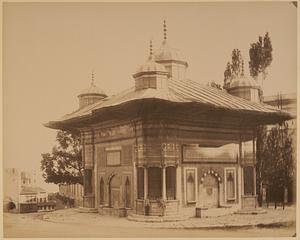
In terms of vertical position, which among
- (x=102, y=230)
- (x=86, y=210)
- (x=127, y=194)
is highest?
(x=127, y=194)

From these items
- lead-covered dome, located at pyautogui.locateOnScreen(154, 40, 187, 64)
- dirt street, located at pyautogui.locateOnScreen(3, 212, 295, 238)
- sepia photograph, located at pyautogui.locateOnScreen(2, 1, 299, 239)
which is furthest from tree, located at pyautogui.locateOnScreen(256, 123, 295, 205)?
lead-covered dome, located at pyautogui.locateOnScreen(154, 40, 187, 64)

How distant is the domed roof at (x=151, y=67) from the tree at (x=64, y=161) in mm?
639

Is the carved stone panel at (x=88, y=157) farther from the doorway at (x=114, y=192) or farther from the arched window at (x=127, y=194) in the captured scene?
the arched window at (x=127, y=194)

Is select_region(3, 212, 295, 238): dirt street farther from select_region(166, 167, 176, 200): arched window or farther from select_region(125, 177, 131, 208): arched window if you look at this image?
select_region(166, 167, 176, 200): arched window

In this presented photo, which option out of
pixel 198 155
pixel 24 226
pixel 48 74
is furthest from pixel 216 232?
pixel 48 74

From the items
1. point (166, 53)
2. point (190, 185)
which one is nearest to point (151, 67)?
point (166, 53)

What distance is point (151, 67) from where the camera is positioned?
351cm

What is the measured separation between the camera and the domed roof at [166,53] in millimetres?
3561

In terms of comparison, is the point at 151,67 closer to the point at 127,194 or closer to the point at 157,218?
the point at 127,194

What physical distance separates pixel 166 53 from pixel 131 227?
1.14 m

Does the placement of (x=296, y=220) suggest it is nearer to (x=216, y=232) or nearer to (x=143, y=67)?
(x=216, y=232)

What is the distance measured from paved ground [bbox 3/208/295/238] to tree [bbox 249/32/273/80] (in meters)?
0.95

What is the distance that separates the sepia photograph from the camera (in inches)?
138

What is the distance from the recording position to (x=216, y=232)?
11.5 ft
